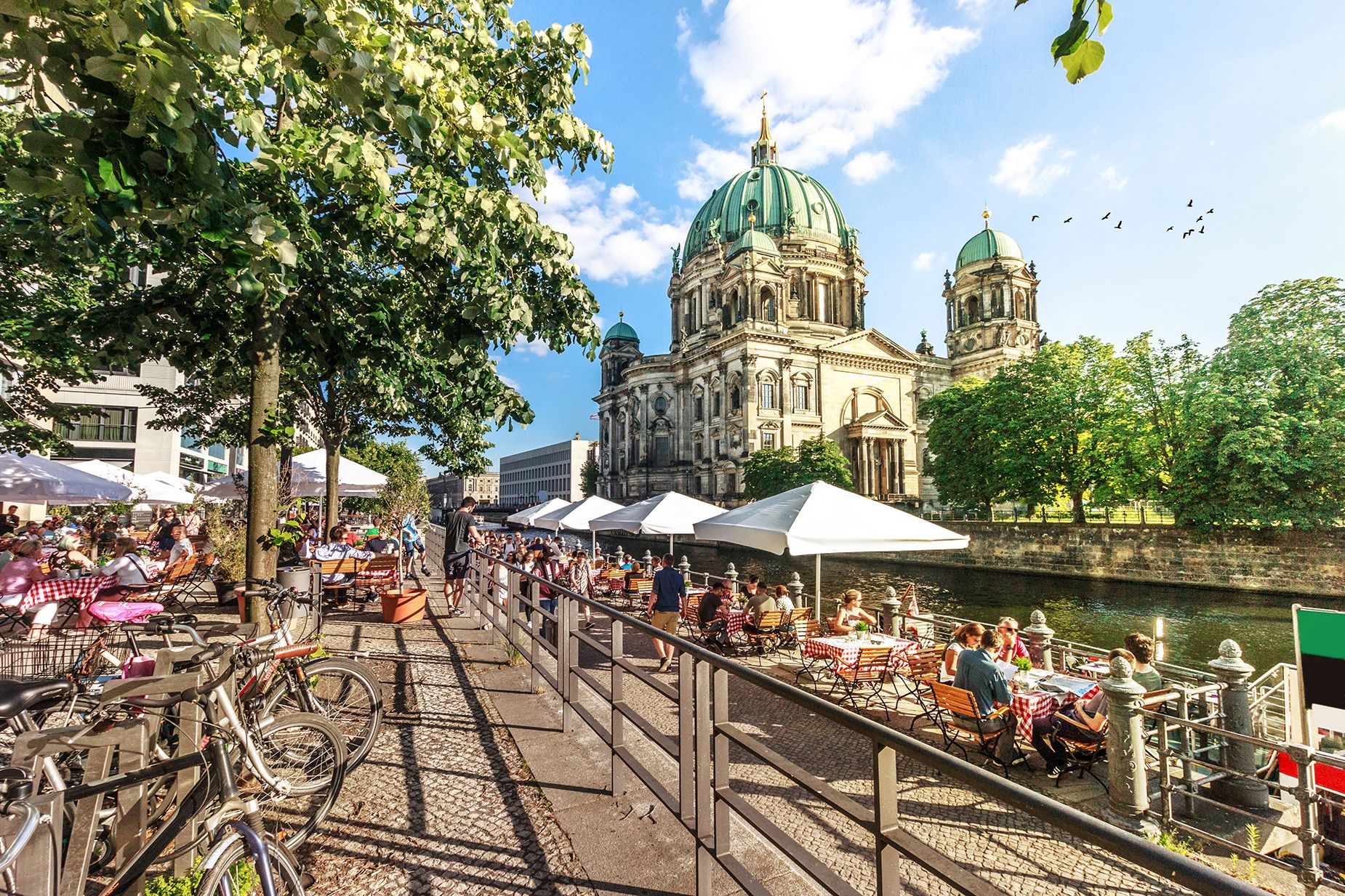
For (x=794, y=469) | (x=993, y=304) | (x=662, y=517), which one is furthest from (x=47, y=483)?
(x=993, y=304)

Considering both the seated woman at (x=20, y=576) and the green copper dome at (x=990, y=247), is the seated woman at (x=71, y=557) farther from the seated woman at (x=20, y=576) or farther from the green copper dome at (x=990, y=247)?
the green copper dome at (x=990, y=247)

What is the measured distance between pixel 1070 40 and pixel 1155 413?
1392 inches

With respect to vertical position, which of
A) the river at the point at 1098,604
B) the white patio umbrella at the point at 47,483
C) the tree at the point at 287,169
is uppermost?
the tree at the point at 287,169

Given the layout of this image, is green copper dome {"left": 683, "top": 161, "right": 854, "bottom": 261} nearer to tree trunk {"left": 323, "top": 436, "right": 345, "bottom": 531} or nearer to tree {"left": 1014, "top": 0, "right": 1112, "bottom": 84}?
tree trunk {"left": 323, "top": 436, "right": 345, "bottom": 531}

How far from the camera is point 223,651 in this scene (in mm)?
3520

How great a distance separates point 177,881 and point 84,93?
3.51 metres

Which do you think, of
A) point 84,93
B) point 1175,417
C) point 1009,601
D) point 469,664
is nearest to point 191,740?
point 84,93

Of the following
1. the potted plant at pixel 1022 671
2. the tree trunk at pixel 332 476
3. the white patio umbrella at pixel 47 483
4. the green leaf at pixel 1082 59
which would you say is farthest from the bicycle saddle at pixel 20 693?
the tree trunk at pixel 332 476

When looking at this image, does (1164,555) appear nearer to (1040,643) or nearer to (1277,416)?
(1277,416)

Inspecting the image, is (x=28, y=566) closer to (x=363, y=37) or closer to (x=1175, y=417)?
(x=363, y=37)

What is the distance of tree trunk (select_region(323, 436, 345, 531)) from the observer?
687 inches

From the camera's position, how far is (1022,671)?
8102 mm

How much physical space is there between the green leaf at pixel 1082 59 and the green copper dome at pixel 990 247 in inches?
3175

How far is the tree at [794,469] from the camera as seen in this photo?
5406 cm
